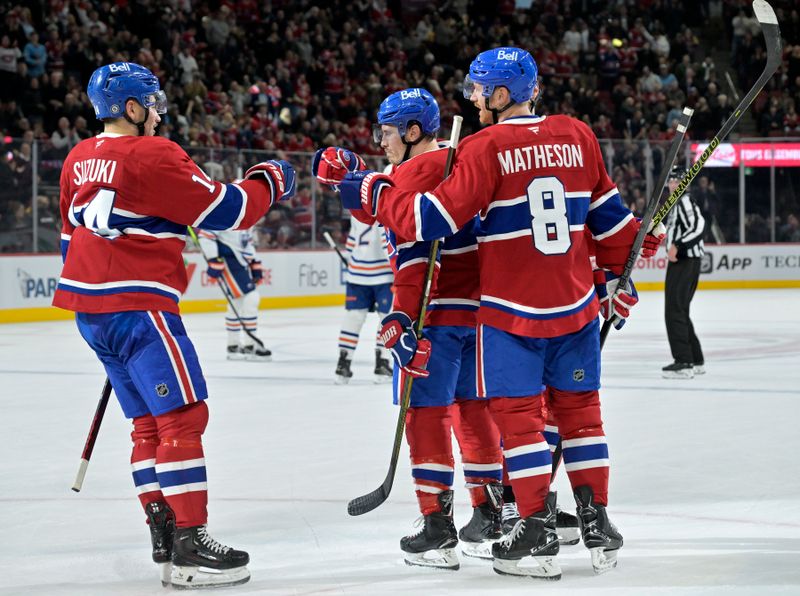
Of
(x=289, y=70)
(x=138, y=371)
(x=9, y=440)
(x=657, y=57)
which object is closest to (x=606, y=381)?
(x=9, y=440)

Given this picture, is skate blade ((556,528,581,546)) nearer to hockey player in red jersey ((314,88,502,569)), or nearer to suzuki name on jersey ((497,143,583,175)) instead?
hockey player in red jersey ((314,88,502,569))

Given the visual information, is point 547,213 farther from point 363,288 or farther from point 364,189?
point 363,288

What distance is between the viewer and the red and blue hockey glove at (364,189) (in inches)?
141

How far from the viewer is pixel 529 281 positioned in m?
3.45

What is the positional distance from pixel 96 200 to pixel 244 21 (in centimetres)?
1634

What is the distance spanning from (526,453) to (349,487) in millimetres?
1423

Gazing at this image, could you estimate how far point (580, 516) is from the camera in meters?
3.50

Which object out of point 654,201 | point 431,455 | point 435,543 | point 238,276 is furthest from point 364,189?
point 238,276

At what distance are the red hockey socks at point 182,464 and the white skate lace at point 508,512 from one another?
3.16 feet

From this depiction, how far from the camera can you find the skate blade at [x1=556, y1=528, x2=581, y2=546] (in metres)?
3.83

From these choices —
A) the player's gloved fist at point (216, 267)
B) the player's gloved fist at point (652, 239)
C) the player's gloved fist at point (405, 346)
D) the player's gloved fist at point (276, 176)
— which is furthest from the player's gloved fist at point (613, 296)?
the player's gloved fist at point (216, 267)

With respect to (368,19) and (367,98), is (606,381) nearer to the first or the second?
(367,98)

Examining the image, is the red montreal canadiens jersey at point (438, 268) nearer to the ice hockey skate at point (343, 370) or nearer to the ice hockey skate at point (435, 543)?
the ice hockey skate at point (435, 543)

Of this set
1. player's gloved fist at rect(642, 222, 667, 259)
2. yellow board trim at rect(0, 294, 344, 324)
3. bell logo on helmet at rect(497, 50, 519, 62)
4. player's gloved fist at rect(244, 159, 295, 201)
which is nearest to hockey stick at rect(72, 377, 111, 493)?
player's gloved fist at rect(244, 159, 295, 201)
